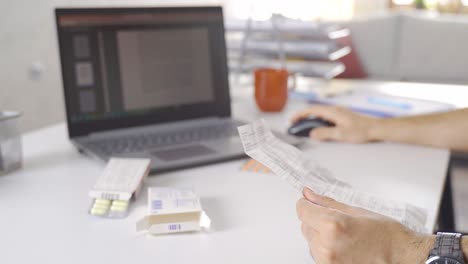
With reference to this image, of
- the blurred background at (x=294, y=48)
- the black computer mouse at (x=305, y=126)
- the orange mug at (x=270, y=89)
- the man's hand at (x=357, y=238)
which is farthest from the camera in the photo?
the blurred background at (x=294, y=48)

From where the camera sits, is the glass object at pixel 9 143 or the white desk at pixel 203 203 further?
the glass object at pixel 9 143

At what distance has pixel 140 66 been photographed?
40.8 inches

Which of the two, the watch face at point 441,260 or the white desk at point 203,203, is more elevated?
the white desk at point 203,203

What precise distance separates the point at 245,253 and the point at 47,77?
186 centimetres

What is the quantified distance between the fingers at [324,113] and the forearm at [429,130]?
0.28 ft

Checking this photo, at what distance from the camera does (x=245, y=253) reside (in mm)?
591

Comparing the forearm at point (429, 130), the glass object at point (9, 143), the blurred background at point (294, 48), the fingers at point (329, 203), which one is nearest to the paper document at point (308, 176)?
the fingers at point (329, 203)

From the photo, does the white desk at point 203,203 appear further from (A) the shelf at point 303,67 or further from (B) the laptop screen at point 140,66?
(A) the shelf at point 303,67

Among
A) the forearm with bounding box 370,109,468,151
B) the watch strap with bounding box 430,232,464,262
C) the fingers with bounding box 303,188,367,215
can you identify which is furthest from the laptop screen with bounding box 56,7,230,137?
the watch strap with bounding box 430,232,464,262

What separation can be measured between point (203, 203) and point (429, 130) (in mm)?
566

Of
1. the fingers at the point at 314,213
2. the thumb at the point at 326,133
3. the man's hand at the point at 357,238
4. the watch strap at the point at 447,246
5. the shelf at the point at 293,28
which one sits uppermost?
the shelf at the point at 293,28

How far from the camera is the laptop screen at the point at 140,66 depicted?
97 cm

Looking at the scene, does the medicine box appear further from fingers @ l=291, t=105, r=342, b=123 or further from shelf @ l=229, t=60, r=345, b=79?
shelf @ l=229, t=60, r=345, b=79

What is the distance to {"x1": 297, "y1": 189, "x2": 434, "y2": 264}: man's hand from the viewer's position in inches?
22.2
